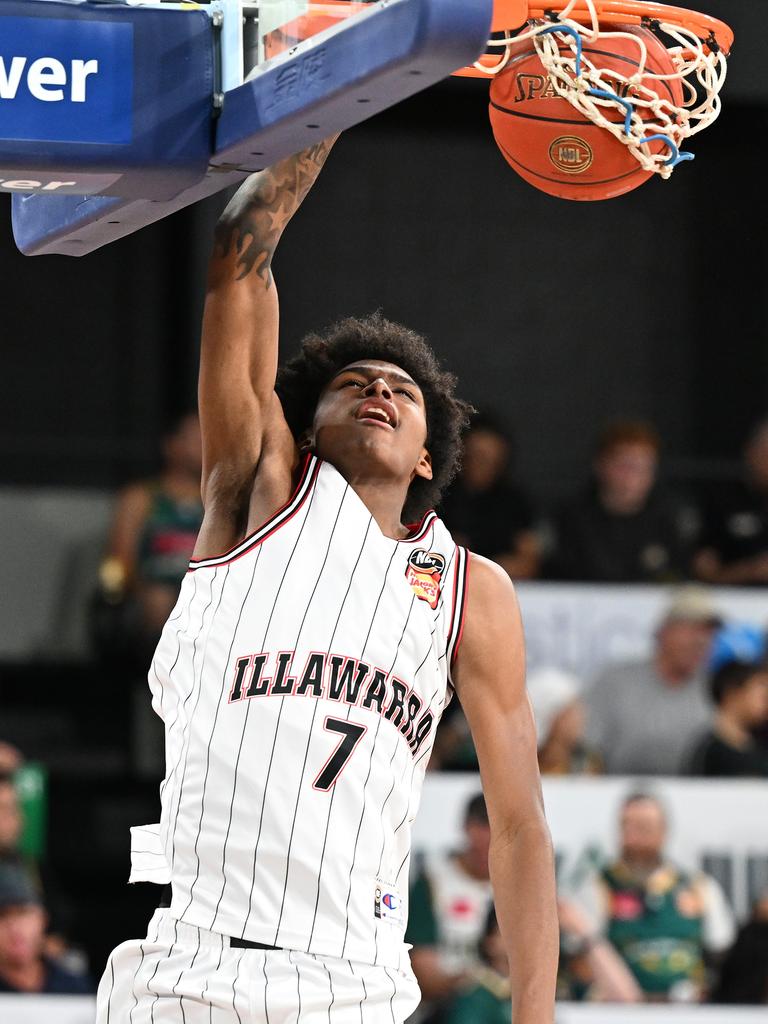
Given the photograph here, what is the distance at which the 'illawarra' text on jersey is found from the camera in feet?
11.0

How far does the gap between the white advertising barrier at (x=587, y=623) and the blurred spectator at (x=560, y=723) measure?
84 millimetres

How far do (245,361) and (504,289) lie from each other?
242 inches

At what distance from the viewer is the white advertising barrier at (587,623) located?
745 cm

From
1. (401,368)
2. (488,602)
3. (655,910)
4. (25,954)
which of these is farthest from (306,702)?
(655,910)

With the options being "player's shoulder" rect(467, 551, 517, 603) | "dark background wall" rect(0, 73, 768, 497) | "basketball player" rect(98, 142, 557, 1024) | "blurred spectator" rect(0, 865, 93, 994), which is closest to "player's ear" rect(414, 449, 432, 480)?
"basketball player" rect(98, 142, 557, 1024)

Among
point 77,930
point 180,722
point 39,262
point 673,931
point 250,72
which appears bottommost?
point 77,930

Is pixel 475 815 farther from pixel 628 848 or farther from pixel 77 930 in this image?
pixel 77 930

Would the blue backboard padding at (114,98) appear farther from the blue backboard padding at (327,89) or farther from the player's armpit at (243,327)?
the player's armpit at (243,327)

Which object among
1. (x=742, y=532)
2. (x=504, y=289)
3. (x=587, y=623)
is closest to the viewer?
(x=587, y=623)

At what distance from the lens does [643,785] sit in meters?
7.04

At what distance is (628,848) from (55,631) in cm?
279

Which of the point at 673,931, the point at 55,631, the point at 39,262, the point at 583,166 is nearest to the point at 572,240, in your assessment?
the point at 39,262

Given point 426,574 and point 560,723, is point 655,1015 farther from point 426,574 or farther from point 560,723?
point 426,574

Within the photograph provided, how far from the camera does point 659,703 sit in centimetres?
753
